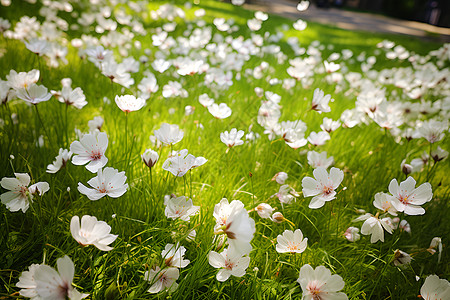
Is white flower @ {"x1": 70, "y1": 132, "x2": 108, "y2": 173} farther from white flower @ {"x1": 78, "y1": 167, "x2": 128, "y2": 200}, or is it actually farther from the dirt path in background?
the dirt path in background

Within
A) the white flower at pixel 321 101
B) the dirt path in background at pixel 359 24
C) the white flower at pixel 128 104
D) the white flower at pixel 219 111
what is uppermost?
the white flower at pixel 128 104

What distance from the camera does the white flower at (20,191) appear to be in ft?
3.02

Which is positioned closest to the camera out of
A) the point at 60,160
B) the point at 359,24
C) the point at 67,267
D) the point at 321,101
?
the point at 67,267

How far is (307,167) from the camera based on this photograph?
64.2 inches

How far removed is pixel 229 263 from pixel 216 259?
0.14 feet

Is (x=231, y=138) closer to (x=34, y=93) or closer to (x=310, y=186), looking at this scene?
(x=310, y=186)

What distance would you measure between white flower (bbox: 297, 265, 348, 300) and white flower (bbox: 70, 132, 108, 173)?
2.32 ft

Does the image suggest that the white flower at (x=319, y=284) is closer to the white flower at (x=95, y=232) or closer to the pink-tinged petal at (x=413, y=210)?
the pink-tinged petal at (x=413, y=210)

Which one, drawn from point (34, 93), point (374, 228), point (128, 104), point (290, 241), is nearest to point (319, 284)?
point (290, 241)

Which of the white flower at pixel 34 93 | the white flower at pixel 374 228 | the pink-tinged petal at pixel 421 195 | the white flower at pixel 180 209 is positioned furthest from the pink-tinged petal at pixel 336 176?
the white flower at pixel 34 93

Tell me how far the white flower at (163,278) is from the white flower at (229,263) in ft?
0.37

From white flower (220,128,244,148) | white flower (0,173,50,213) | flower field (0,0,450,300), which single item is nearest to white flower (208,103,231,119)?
flower field (0,0,450,300)

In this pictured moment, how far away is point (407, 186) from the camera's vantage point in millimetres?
961

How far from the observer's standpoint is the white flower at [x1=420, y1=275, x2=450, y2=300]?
2.73ft
